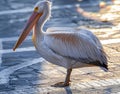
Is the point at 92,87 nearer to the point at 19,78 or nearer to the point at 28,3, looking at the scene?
the point at 19,78

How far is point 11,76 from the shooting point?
31.1 feet

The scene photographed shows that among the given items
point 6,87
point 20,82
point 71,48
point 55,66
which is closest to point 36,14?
point 71,48

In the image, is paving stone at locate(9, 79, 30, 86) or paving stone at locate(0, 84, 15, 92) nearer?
paving stone at locate(0, 84, 15, 92)

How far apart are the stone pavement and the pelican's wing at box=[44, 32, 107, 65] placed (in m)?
0.63

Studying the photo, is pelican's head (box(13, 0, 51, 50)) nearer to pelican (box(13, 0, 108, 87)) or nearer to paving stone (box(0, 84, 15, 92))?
pelican (box(13, 0, 108, 87))

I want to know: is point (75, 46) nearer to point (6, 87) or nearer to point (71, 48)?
point (71, 48)

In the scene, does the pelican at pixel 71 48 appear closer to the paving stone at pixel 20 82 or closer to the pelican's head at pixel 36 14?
the pelican's head at pixel 36 14

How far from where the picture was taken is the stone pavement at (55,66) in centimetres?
865

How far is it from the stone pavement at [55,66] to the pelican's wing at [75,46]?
2.05ft

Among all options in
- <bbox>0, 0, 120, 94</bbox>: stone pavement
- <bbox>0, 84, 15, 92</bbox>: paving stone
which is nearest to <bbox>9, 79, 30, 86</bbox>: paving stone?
<bbox>0, 0, 120, 94</bbox>: stone pavement

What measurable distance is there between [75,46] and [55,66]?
184 centimetres

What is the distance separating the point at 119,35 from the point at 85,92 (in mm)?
4813

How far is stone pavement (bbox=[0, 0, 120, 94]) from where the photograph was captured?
8648mm

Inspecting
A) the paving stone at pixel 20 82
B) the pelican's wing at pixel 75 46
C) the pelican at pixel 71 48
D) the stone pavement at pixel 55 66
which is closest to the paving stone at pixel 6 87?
the stone pavement at pixel 55 66
